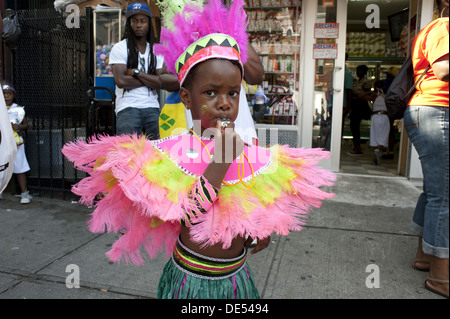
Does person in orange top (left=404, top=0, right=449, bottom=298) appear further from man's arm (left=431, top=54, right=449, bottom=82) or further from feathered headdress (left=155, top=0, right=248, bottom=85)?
feathered headdress (left=155, top=0, right=248, bottom=85)

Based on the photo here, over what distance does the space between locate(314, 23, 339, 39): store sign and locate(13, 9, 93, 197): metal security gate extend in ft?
11.3

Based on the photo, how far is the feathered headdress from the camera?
59.5 inches

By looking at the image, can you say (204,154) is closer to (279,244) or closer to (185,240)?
(185,240)

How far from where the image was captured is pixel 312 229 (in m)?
3.95

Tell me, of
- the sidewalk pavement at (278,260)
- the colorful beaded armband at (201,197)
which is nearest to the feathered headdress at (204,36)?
the colorful beaded armband at (201,197)

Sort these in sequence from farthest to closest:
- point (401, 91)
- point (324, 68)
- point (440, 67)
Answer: point (324, 68) → point (401, 91) → point (440, 67)

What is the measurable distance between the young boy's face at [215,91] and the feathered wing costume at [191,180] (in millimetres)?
48

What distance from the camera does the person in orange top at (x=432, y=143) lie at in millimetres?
2604

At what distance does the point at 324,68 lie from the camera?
6.04 m

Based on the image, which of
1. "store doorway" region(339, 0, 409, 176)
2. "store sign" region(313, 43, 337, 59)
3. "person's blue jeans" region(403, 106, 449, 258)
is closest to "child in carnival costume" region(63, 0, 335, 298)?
"person's blue jeans" region(403, 106, 449, 258)

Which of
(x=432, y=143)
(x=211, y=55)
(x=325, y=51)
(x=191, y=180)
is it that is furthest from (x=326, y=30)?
(x=191, y=180)

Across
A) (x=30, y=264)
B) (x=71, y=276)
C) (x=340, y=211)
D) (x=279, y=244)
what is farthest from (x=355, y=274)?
(x=30, y=264)

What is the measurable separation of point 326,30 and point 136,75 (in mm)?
3528

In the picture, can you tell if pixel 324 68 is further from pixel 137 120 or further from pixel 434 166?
pixel 434 166
